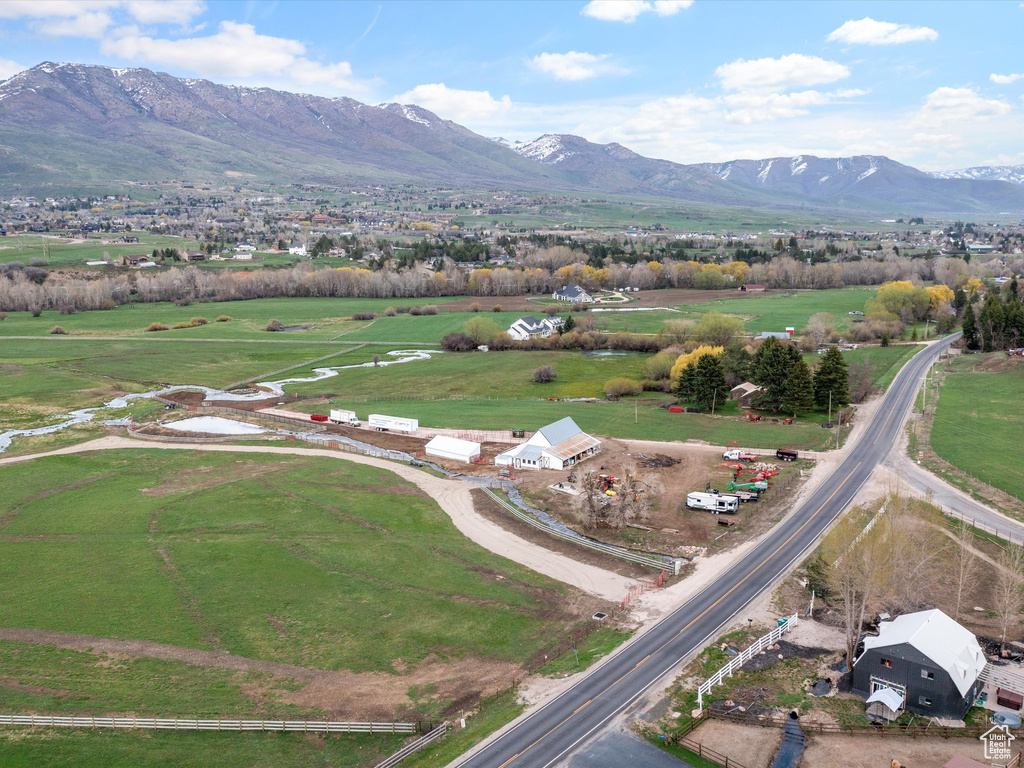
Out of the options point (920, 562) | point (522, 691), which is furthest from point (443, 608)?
point (920, 562)

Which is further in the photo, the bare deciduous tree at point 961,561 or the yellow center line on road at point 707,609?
the bare deciduous tree at point 961,561

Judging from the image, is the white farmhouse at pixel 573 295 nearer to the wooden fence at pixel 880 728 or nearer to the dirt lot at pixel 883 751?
the wooden fence at pixel 880 728

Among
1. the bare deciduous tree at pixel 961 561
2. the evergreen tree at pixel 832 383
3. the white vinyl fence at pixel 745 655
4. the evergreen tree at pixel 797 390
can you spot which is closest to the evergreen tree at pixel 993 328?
the evergreen tree at pixel 832 383

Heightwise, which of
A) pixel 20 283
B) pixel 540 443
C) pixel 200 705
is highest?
pixel 20 283

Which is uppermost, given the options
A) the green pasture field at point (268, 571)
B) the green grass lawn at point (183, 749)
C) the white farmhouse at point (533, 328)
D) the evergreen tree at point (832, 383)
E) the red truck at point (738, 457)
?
the white farmhouse at point (533, 328)

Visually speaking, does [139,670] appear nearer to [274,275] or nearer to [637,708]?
[637,708]

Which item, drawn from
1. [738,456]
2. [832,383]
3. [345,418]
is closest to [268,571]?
[345,418]
